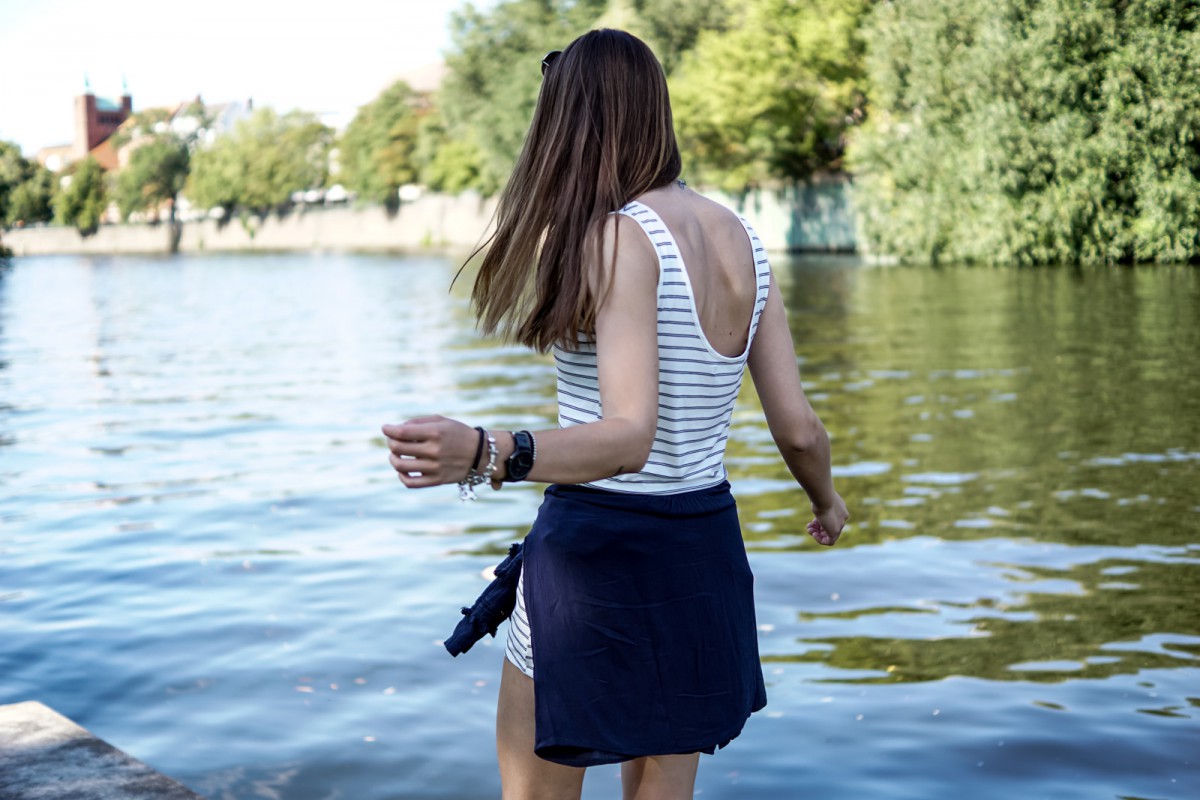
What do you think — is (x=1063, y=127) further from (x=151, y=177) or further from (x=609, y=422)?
(x=151, y=177)

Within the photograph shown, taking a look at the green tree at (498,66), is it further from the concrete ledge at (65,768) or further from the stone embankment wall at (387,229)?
the concrete ledge at (65,768)

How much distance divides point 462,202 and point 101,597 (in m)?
79.6

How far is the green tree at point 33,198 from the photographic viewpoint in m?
129

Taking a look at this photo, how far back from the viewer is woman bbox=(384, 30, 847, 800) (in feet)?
7.69

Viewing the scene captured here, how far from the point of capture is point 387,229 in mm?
96188

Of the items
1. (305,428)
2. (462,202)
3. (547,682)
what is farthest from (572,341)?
(462,202)

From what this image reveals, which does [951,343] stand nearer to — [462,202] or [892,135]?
[892,135]

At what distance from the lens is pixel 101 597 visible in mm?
7355

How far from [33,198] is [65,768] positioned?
455 feet

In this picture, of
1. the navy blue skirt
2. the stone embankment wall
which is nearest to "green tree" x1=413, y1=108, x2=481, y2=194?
the stone embankment wall

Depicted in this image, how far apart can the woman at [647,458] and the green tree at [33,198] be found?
135m

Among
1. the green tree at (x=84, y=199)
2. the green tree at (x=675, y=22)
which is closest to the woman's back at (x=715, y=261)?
the green tree at (x=675, y=22)

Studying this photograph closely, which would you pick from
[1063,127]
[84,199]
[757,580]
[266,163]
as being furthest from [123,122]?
[757,580]

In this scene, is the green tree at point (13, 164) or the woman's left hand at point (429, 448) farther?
the green tree at point (13, 164)
